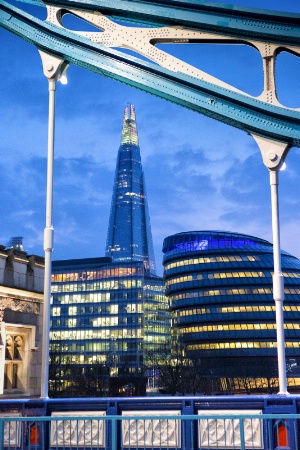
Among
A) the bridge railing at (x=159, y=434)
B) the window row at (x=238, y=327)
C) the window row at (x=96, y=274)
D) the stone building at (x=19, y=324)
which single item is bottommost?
the bridge railing at (x=159, y=434)

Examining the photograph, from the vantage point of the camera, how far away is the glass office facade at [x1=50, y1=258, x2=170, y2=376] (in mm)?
123438

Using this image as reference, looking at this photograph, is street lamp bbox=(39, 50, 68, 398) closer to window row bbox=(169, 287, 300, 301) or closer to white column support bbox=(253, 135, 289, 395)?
white column support bbox=(253, 135, 289, 395)

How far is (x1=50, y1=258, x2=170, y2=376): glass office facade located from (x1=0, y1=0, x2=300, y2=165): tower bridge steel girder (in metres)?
110

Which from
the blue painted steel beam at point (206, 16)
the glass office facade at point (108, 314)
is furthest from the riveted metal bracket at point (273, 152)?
the glass office facade at point (108, 314)

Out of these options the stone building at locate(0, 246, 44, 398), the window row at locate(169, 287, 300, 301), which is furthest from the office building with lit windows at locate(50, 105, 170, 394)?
the stone building at locate(0, 246, 44, 398)

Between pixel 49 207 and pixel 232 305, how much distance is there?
85280mm

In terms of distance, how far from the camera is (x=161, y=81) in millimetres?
11172

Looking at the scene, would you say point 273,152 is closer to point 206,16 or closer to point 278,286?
point 278,286

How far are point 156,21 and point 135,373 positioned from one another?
354 ft

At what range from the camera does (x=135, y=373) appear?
114625 mm

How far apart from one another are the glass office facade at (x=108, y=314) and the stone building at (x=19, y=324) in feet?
351

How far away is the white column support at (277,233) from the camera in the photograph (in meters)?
9.34

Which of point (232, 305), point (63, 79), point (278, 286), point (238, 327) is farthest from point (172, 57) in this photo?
point (232, 305)

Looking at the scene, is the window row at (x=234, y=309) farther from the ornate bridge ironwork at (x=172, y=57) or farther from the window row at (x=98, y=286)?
the ornate bridge ironwork at (x=172, y=57)
